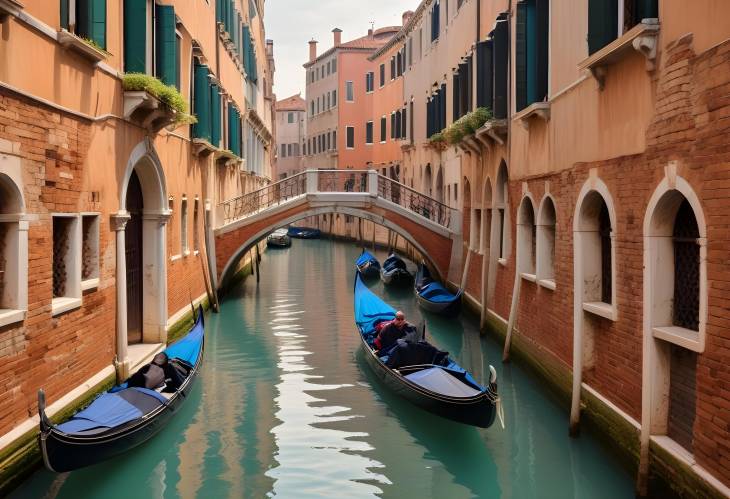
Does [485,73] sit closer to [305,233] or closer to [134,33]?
[134,33]

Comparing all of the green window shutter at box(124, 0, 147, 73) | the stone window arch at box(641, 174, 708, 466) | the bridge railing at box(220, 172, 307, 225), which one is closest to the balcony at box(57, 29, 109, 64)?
the green window shutter at box(124, 0, 147, 73)

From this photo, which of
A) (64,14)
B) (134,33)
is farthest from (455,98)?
(64,14)

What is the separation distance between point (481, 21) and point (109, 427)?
9.09 meters

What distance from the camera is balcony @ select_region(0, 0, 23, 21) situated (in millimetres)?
4967

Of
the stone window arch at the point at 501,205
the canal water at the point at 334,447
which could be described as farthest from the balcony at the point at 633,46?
the stone window arch at the point at 501,205

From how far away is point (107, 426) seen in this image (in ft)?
18.5

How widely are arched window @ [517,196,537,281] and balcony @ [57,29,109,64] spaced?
498cm

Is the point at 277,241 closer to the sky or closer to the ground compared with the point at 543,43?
closer to the ground

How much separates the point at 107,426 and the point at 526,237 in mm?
5637

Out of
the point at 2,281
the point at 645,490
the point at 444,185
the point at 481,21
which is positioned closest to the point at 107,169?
the point at 2,281

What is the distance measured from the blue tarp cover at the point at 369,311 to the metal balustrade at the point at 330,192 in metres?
4.47

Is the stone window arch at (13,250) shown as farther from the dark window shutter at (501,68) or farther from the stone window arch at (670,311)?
the dark window shutter at (501,68)

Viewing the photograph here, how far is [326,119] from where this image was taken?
123ft

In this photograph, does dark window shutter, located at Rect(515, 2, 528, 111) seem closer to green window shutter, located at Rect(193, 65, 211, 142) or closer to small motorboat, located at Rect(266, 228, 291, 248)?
green window shutter, located at Rect(193, 65, 211, 142)
